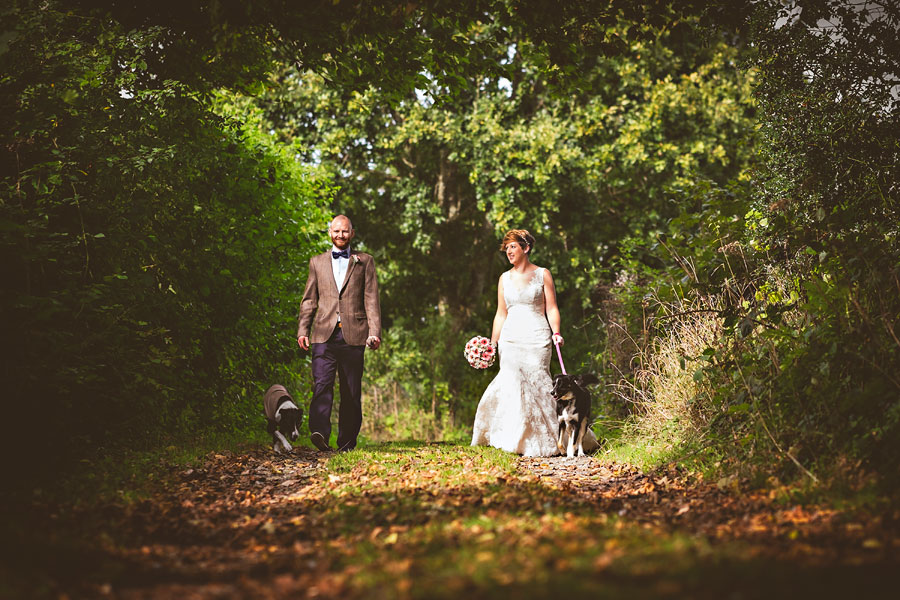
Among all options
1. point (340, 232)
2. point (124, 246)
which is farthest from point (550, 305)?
point (124, 246)

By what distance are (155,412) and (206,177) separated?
2.91 m

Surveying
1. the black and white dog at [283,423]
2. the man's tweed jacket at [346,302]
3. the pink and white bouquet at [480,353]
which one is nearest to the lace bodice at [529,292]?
the pink and white bouquet at [480,353]

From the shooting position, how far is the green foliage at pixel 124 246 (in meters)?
6.31

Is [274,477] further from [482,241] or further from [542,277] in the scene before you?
[482,241]

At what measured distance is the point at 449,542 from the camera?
13.1 ft

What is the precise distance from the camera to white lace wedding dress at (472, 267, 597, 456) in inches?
347

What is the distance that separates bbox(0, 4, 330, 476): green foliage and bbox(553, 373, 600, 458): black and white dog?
155 inches

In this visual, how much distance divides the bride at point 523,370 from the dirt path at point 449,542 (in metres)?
2.19

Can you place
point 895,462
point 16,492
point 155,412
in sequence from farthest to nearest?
1. point 155,412
2. point 16,492
3. point 895,462

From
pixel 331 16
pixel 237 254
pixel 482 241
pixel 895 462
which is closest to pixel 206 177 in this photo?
pixel 237 254

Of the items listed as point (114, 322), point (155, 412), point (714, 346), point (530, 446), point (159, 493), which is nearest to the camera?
point (159, 493)

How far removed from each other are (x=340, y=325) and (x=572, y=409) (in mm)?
2647

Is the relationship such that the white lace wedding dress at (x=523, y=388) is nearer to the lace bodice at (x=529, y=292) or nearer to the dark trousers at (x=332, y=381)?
the lace bodice at (x=529, y=292)

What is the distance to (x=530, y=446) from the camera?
8.78m
